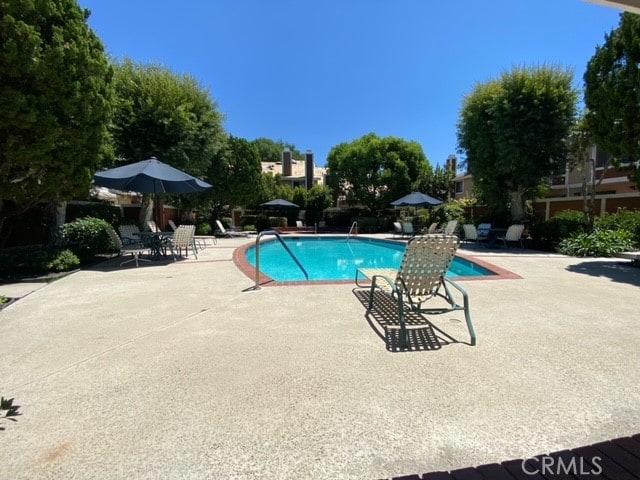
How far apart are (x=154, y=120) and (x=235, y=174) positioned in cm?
890

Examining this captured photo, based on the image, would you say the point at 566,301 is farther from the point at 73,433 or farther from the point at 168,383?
the point at 73,433

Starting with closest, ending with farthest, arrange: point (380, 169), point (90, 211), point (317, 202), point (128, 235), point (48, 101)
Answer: point (48, 101)
point (128, 235)
point (90, 211)
point (380, 169)
point (317, 202)

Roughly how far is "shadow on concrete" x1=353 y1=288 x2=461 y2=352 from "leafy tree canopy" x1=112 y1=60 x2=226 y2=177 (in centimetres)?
1146

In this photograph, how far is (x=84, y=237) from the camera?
354 inches

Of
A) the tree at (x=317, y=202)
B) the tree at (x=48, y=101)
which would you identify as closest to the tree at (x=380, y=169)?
the tree at (x=317, y=202)

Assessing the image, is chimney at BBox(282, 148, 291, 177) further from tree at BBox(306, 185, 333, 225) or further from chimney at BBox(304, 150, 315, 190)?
tree at BBox(306, 185, 333, 225)

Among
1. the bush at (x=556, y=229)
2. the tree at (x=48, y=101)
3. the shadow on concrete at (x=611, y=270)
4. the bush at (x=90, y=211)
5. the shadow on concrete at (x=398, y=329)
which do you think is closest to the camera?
the shadow on concrete at (x=398, y=329)

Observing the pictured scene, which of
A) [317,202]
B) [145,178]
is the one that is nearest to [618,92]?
[145,178]

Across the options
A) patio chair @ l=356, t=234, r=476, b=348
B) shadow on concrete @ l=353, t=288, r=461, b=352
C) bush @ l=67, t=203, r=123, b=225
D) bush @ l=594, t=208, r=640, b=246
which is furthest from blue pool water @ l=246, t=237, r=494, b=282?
bush @ l=594, t=208, r=640, b=246

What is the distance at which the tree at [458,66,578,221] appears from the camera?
1364 centimetres

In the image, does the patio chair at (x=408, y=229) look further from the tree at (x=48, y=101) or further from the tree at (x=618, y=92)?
the tree at (x=48, y=101)

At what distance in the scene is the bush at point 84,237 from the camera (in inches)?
351

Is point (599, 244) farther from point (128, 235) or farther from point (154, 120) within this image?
point (154, 120)

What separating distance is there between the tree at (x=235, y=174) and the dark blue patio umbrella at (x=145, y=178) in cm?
1065
